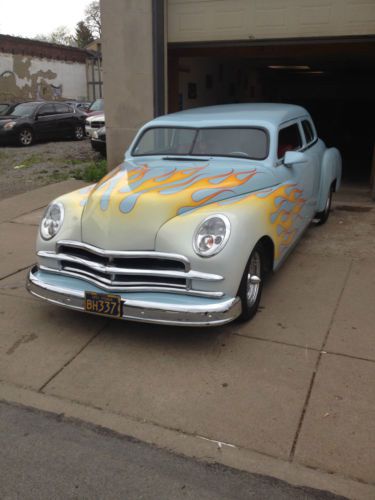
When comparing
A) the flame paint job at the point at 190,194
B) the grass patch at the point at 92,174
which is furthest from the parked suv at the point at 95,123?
the flame paint job at the point at 190,194

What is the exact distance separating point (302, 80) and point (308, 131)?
1581cm

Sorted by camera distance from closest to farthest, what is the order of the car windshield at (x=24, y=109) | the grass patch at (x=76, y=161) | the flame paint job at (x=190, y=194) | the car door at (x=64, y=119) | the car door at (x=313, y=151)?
the flame paint job at (x=190, y=194)
the car door at (x=313, y=151)
the grass patch at (x=76, y=161)
the car windshield at (x=24, y=109)
the car door at (x=64, y=119)

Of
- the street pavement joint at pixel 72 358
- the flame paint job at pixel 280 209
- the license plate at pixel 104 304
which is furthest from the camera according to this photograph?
the flame paint job at pixel 280 209

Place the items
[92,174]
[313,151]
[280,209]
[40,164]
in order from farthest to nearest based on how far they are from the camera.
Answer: [40,164] < [92,174] < [313,151] < [280,209]

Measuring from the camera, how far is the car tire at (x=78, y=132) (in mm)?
18336

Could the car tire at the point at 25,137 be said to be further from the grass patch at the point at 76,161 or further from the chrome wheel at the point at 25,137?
the grass patch at the point at 76,161

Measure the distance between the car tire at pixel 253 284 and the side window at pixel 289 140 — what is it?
4.50 feet

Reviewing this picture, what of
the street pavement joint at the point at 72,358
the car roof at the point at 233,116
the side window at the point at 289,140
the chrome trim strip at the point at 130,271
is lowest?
the street pavement joint at the point at 72,358

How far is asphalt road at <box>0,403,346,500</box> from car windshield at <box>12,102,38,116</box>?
50.4 ft

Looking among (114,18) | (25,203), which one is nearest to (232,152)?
(25,203)

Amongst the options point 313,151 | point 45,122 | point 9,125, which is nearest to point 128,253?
point 313,151

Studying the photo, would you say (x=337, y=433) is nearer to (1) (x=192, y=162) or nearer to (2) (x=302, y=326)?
(2) (x=302, y=326)

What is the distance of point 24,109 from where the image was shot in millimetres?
17000

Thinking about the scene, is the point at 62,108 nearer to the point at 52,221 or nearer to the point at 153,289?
the point at 52,221
